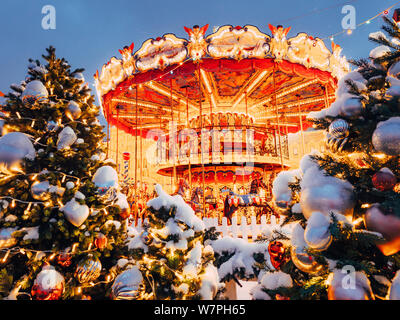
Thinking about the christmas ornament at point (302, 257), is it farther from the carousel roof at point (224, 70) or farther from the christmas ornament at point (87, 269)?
the carousel roof at point (224, 70)

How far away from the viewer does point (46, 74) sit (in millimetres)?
2959

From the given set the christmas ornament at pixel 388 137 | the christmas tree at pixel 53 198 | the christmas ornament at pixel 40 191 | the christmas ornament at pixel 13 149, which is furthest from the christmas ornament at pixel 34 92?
the christmas ornament at pixel 388 137

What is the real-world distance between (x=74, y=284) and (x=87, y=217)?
660mm

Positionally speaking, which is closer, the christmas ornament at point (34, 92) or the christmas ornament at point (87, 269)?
the christmas ornament at point (87, 269)

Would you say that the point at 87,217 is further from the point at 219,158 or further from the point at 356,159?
the point at 219,158

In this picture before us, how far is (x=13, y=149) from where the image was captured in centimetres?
243

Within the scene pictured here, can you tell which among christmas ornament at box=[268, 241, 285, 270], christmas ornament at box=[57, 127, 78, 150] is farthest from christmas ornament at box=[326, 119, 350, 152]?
christmas ornament at box=[57, 127, 78, 150]

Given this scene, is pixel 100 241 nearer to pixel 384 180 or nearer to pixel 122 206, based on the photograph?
pixel 122 206

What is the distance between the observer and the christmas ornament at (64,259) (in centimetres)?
246

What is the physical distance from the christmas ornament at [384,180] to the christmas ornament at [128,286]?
2.01m

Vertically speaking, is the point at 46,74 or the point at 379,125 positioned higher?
the point at 46,74

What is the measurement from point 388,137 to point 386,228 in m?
0.49
